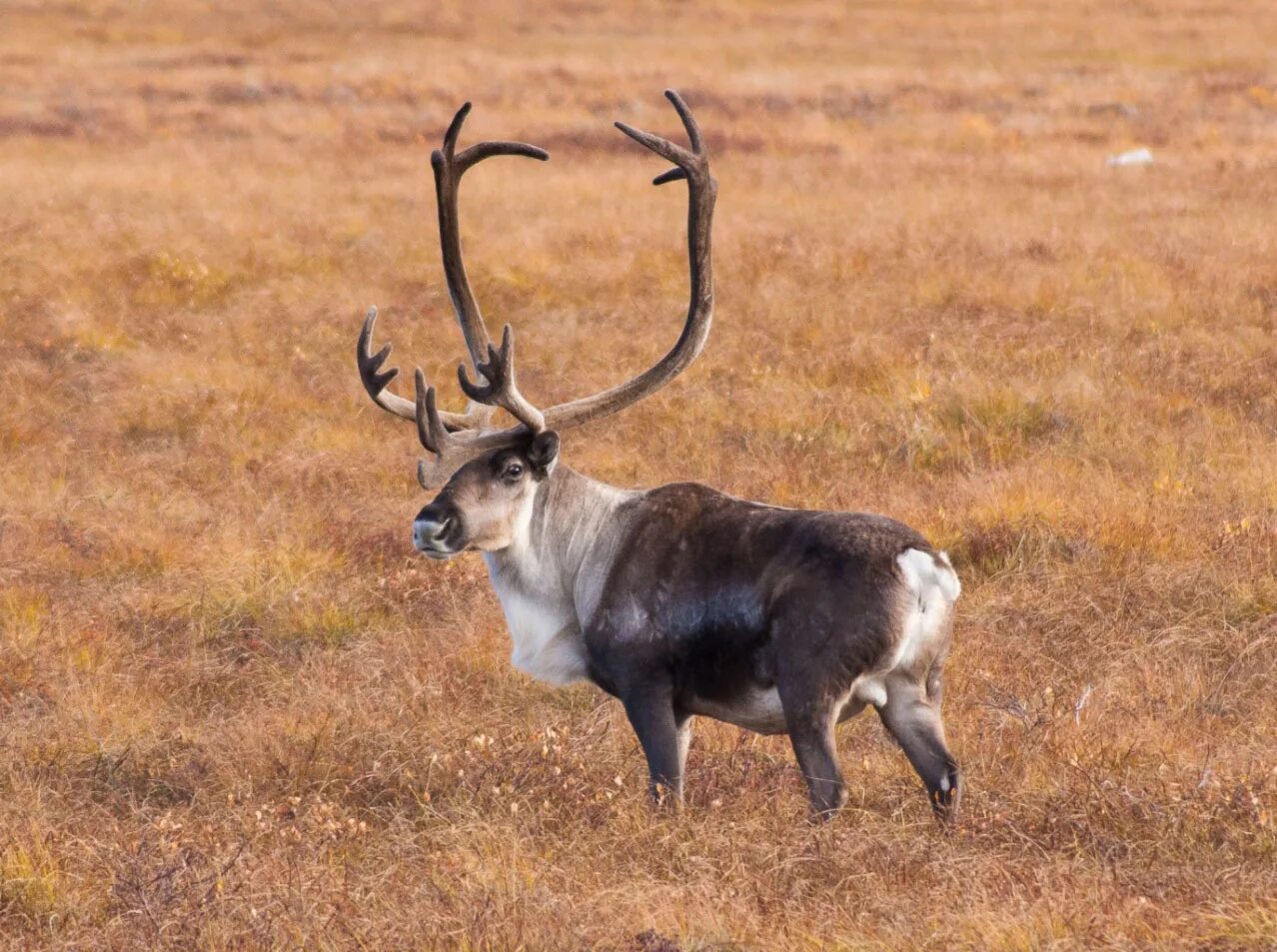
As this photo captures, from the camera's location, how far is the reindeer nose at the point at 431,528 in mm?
5957

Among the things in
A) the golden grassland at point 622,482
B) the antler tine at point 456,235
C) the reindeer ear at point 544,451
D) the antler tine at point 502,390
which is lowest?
→ the golden grassland at point 622,482

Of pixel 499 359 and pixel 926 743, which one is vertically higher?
pixel 499 359

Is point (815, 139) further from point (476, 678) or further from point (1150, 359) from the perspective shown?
point (476, 678)

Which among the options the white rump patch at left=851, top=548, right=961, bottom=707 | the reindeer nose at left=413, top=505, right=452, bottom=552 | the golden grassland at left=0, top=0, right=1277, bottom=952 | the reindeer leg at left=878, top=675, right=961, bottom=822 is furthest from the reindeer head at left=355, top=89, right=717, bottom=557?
the reindeer leg at left=878, top=675, right=961, bottom=822

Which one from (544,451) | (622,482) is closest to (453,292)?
(544,451)

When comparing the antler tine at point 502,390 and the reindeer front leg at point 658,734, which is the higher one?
the antler tine at point 502,390

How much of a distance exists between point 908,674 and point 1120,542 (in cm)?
342

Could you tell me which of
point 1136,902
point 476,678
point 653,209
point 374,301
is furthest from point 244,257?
point 1136,902

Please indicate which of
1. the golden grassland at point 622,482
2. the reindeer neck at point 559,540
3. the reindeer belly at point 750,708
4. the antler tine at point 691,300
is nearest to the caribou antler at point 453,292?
the antler tine at point 691,300

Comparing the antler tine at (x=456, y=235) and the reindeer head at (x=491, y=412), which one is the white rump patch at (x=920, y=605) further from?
the antler tine at (x=456, y=235)

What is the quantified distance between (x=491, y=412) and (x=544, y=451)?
70 centimetres

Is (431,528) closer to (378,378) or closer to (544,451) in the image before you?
(544,451)

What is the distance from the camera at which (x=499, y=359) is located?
6.09 metres

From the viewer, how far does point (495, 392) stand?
20.3 ft
